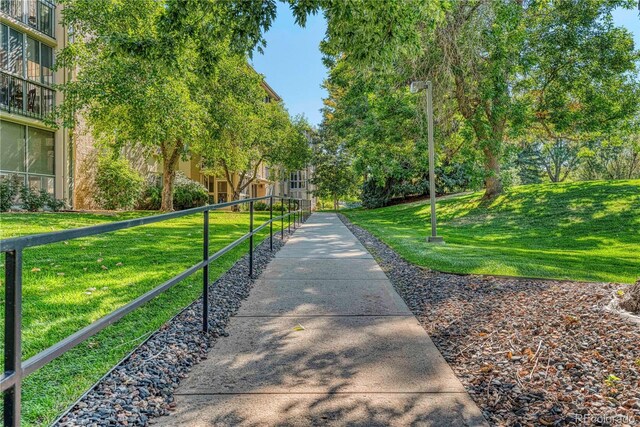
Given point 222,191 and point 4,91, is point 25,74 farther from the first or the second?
point 222,191

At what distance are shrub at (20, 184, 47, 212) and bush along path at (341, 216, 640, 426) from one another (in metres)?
13.6

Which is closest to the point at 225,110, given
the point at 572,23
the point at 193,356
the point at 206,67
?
the point at 206,67

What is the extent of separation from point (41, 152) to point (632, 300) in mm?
17716

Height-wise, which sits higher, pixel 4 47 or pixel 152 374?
pixel 4 47

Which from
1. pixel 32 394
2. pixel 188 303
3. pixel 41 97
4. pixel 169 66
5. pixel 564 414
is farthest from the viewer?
pixel 41 97

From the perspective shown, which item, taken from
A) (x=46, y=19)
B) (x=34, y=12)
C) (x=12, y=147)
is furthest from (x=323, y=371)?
(x=46, y=19)

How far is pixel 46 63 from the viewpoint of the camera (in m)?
15.6

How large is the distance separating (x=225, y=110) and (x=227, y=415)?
54.2 feet

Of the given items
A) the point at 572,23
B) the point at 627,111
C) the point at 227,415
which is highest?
the point at 572,23

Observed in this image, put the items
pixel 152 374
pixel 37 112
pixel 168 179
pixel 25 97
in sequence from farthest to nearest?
pixel 168 179 → pixel 37 112 → pixel 25 97 → pixel 152 374

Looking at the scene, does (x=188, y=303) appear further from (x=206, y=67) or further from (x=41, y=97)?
(x=41, y=97)

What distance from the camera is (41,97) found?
1523 centimetres

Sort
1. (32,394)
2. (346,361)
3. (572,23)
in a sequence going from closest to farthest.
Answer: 1. (32,394)
2. (346,361)
3. (572,23)

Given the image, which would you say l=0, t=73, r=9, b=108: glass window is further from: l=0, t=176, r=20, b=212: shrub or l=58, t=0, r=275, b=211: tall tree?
l=0, t=176, r=20, b=212: shrub
